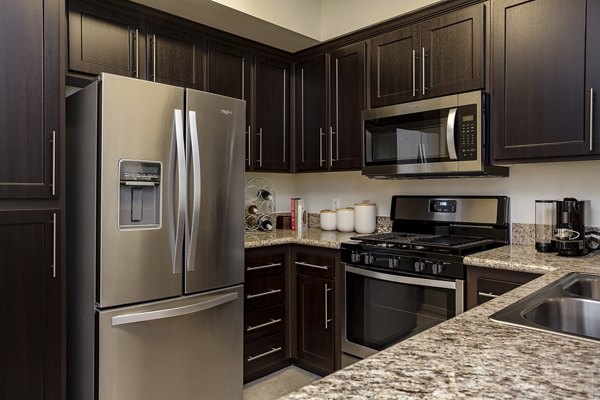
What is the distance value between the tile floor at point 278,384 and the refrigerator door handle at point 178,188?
994 mm

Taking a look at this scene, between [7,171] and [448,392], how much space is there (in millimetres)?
1808

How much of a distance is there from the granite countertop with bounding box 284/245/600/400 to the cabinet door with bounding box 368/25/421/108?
6.10 ft

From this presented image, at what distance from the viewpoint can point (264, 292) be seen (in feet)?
8.57

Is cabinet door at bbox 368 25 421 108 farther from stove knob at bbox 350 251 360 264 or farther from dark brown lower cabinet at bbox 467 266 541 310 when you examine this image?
dark brown lower cabinet at bbox 467 266 541 310

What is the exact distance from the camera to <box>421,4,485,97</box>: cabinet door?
2240 mm

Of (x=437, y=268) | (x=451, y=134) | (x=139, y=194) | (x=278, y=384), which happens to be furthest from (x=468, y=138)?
(x=278, y=384)

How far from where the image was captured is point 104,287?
179 centimetres

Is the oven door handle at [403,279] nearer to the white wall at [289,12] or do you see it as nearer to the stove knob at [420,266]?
the stove knob at [420,266]

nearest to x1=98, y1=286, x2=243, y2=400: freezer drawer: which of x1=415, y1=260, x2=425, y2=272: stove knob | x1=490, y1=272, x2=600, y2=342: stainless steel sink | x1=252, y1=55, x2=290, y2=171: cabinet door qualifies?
x1=415, y1=260, x2=425, y2=272: stove knob

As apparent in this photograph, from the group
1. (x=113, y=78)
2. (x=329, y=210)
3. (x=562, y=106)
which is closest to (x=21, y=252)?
(x=113, y=78)

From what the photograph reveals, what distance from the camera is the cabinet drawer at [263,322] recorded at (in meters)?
2.54

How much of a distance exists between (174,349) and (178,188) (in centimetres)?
77

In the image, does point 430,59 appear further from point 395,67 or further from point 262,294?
point 262,294

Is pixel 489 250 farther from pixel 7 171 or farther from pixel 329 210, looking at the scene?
pixel 7 171
